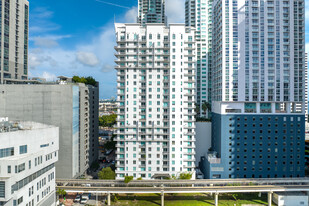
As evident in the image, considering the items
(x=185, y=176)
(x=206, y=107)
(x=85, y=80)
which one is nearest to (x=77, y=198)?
(x=185, y=176)

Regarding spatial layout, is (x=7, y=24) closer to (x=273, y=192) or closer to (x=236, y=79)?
(x=236, y=79)

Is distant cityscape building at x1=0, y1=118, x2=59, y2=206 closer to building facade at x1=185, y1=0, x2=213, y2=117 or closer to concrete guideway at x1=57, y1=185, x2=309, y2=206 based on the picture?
concrete guideway at x1=57, y1=185, x2=309, y2=206

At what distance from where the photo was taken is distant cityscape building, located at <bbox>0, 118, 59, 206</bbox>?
31828 millimetres

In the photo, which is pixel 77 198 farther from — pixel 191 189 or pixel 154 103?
pixel 154 103


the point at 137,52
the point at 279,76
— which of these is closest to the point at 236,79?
the point at 279,76

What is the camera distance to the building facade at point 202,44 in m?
111

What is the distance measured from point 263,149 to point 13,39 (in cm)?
9789

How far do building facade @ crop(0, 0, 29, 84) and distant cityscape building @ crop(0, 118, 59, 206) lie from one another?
135 feet

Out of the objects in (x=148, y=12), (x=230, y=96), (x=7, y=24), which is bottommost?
(x=230, y=96)

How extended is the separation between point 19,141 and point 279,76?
69.2 metres

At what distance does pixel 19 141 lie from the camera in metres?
35.5

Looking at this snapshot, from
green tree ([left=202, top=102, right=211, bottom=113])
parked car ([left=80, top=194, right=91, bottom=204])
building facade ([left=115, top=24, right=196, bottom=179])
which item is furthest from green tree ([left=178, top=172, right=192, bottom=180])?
green tree ([left=202, top=102, right=211, bottom=113])

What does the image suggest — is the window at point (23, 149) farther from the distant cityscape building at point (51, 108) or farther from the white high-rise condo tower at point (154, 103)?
the white high-rise condo tower at point (154, 103)

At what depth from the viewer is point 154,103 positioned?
61031 mm
